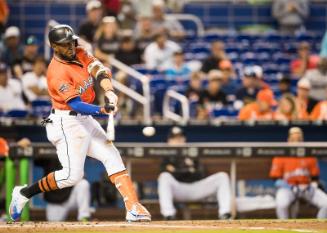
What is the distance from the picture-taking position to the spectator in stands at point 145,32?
16.8 m

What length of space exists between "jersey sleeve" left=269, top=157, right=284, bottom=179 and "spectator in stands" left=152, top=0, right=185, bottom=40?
4795 millimetres

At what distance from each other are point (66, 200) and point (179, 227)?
3.36 meters

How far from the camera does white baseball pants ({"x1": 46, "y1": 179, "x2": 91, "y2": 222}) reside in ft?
39.8

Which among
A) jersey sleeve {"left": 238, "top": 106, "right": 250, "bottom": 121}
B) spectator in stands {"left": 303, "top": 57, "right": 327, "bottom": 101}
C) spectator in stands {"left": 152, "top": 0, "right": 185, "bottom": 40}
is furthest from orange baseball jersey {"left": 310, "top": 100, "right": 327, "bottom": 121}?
spectator in stands {"left": 152, "top": 0, "right": 185, "bottom": 40}

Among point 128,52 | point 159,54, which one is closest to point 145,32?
point 159,54

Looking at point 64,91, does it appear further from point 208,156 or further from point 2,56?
point 2,56

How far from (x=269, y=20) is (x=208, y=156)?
679 cm

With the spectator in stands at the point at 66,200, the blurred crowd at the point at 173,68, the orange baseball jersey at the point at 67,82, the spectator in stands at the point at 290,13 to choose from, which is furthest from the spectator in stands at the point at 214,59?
the orange baseball jersey at the point at 67,82

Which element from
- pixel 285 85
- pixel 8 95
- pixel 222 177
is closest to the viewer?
pixel 222 177

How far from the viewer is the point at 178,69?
1595 cm

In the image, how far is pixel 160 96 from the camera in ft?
48.9

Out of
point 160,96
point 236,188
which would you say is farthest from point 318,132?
point 160,96

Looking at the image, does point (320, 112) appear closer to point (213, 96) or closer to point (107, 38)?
point (213, 96)

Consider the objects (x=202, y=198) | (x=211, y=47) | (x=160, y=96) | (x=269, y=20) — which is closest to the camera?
(x=202, y=198)
